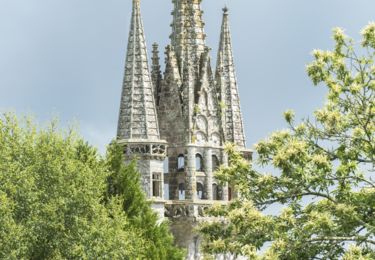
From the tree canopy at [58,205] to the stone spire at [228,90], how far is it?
24.1 meters

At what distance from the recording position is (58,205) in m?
51.4

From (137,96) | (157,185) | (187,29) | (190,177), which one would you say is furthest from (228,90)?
(157,185)

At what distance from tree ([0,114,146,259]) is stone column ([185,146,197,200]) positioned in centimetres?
2085

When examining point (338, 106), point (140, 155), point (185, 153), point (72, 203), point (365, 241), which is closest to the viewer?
point (365, 241)

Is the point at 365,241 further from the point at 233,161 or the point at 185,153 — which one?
the point at 185,153

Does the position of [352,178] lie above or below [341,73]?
below

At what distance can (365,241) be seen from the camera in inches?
1431

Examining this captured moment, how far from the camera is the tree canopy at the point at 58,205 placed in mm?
50469

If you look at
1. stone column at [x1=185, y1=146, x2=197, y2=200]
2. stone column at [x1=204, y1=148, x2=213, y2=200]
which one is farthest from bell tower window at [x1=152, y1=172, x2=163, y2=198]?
stone column at [x1=204, y1=148, x2=213, y2=200]

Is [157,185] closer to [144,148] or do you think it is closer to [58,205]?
[144,148]

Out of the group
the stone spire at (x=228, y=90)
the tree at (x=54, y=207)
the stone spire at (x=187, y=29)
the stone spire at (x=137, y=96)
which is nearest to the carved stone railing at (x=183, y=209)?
the stone spire at (x=137, y=96)

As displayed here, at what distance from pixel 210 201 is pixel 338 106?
37025mm

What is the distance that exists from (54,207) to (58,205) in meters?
0.34

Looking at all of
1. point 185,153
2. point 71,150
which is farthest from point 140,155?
point 71,150
